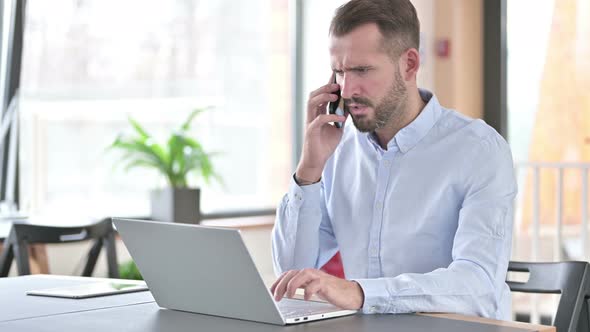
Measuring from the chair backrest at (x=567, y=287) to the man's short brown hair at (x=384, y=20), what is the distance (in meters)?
0.58

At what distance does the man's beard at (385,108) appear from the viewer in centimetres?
221

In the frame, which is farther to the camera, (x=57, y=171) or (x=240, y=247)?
(x=57, y=171)

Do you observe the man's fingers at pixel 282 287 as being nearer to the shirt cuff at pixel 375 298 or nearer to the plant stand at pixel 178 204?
the shirt cuff at pixel 375 298

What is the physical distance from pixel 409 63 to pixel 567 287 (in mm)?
625

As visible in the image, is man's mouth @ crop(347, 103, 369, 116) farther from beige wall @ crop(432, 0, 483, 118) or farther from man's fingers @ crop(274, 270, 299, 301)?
beige wall @ crop(432, 0, 483, 118)

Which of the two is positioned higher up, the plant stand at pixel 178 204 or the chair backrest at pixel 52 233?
the chair backrest at pixel 52 233

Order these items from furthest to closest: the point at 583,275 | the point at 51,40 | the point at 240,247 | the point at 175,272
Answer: the point at 51,40 → the point at 583,275 → the point at 175,272 → the point at 240,247

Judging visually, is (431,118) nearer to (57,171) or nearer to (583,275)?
(583,275)

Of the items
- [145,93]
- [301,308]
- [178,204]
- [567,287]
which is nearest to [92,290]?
[301,308]

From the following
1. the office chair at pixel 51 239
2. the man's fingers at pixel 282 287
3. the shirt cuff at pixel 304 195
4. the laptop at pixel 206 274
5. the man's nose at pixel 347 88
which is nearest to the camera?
the laptop at pixel 206 274

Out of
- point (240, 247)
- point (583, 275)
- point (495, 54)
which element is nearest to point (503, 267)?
point (583, 275)

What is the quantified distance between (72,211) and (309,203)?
10.4 feet

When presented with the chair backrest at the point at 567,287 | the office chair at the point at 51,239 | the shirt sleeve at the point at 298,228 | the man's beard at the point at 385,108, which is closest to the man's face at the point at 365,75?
the man's beard at the point at 385,108

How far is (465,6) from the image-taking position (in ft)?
19.2
